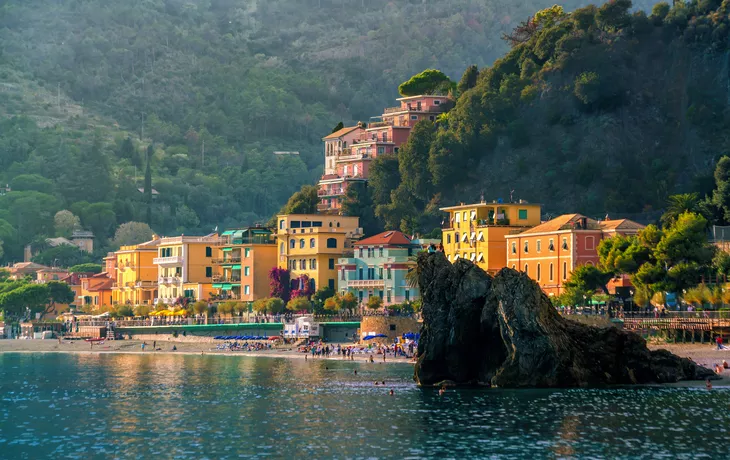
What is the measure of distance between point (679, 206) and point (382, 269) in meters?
29.3

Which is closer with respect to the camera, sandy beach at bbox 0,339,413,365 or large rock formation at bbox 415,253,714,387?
large rock formation at bbox 415,253,714,387

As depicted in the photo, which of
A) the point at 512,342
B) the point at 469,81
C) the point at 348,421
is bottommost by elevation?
the point at 348,421

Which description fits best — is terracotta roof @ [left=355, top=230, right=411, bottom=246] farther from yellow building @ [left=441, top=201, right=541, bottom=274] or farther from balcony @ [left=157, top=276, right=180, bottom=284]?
balcony @ [left=157, top=276, right=180, bottom=284]

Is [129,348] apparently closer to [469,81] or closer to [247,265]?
[247,265]

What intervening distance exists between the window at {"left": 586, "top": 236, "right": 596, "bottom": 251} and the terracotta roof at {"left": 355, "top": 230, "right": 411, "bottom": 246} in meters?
24.1

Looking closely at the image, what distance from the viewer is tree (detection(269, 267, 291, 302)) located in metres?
142

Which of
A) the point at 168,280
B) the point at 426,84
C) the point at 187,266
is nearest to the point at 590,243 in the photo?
the point at 426,84

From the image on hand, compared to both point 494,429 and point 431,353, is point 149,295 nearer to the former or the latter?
point 431,353

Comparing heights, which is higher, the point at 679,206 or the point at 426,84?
the point at 426,84

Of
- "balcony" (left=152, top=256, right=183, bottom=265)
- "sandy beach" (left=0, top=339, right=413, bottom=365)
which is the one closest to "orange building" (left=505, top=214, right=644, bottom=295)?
"sandy beach" (left=0, top=339, right=413, bottom=365)

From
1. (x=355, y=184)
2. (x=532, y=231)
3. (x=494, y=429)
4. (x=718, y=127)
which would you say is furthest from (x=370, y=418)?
(x=355, y=184)

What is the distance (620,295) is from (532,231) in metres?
11.9

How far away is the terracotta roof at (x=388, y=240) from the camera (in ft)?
440

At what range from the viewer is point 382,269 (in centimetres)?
13375
